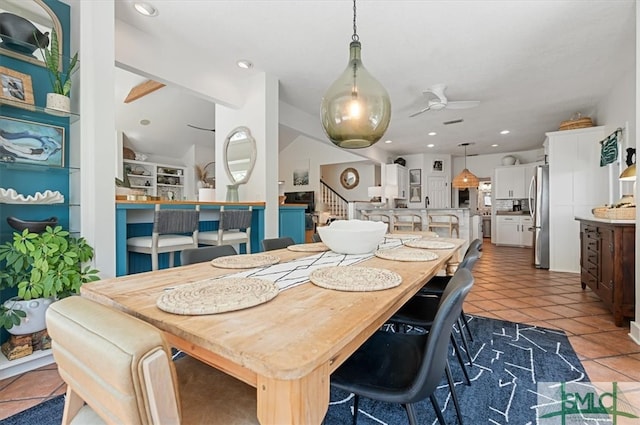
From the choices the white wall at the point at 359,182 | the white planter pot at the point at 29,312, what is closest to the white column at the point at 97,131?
the white planter pot at the point at 29,312

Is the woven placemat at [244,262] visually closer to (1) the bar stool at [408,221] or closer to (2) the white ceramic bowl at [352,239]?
(2) the white ceramic bowl at [352,239]

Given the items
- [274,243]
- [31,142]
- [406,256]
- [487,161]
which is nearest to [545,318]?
[406,256]

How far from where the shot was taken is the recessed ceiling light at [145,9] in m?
2.36

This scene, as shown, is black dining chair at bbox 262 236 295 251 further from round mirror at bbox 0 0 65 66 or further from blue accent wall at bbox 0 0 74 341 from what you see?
round mirror at bbox 0 0 65 66

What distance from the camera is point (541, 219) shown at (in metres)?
4.74

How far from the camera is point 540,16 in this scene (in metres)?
2.42

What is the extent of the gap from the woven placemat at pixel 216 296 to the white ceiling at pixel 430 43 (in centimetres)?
222

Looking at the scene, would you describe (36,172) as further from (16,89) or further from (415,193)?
(415,193)

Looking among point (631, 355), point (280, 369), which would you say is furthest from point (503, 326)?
point (280, 369)

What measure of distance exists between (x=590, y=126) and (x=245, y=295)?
5.68 metres

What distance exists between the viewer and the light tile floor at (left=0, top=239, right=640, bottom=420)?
1.64 meters

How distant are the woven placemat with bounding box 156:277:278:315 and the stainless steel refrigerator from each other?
5195mm

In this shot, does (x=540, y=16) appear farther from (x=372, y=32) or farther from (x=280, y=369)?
(x=280, y=369)

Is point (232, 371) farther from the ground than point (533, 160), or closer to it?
closer to it
